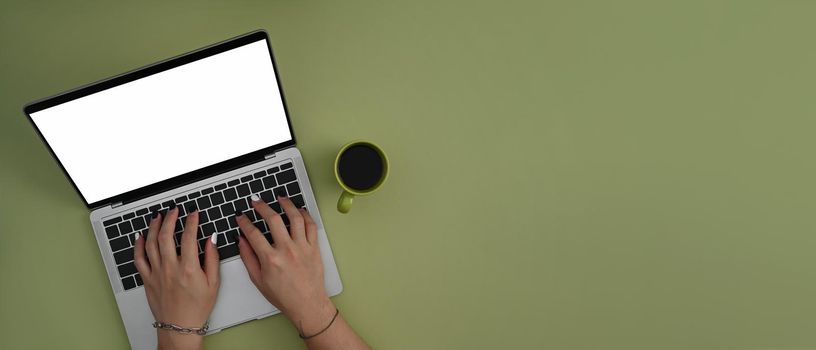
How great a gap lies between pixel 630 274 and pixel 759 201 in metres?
0.28

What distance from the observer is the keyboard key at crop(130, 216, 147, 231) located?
855 mm

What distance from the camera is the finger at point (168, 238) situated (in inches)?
32.8

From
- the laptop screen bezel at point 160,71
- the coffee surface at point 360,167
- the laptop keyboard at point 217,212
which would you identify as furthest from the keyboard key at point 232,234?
the coffee surface at point 360,167

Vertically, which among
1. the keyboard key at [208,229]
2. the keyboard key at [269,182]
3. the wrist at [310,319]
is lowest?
the wrist at [310,319]

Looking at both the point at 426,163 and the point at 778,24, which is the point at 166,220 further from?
the point at 778,24

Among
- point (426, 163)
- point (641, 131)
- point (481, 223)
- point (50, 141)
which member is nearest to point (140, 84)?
point (50, 141)

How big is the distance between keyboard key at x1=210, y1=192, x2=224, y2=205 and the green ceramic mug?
0.67 feet

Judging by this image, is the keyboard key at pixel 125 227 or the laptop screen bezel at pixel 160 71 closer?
the laptop screen bezel at pixel 160 71

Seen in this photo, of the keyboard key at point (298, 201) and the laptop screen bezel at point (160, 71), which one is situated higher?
the laptop screen bezel at point (160, 71)

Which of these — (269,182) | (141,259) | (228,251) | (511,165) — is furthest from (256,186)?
(511,165)

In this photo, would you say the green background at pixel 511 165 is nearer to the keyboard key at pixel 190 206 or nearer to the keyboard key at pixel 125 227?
the keyboard key at pixel 125 227

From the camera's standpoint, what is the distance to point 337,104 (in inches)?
35.6

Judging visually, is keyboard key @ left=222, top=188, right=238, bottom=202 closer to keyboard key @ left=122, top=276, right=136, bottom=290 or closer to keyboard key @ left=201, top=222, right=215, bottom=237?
keyboard key @ left=201, top=222, right=215, bottom=237

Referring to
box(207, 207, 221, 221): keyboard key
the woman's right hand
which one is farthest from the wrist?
box(207, 207, 221, 221): keyboard key
